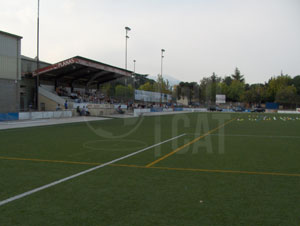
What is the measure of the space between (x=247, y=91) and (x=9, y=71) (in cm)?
8572

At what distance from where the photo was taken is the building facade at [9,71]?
103 feet

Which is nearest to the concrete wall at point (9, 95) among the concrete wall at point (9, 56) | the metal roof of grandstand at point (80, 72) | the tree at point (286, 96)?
the concrete wall at point (9, 56)

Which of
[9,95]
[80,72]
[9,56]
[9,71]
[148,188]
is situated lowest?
[148,188]

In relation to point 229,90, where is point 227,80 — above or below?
above

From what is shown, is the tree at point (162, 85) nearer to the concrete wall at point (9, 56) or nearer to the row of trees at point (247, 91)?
the row of trees at point (247, 91)

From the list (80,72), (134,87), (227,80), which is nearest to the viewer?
(80,72)

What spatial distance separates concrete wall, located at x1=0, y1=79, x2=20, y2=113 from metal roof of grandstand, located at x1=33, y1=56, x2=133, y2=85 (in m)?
3.12

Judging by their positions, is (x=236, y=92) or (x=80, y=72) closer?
(x=80, y=72)

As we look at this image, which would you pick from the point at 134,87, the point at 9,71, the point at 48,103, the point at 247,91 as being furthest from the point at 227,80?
the point at 9,71

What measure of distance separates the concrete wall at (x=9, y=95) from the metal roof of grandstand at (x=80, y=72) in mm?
3119

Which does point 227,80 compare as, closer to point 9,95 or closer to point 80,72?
point 80,72

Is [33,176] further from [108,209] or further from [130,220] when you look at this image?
[130,220]

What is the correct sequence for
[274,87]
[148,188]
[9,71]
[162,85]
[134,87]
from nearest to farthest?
[148,188], [9,71], [134,87], [162,85], [274,87]

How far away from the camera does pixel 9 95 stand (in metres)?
32.2
